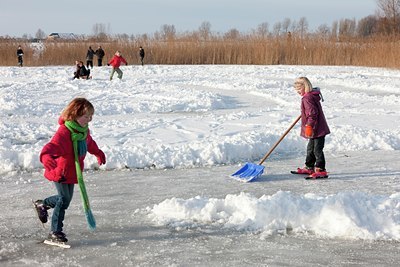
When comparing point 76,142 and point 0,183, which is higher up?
point 76,142

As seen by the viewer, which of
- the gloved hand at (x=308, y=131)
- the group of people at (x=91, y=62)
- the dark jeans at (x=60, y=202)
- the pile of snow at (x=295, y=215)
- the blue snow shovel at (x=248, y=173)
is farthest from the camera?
the group of people at (x=91, y=62)

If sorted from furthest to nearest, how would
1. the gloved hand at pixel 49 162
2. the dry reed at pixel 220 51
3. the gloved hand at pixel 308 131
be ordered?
the dry reed at pixel 220 51, the gloved hand at pixel 308 131, the gloved hand at pixel 49 162

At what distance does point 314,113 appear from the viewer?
6.36m

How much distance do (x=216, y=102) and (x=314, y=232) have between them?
896cm

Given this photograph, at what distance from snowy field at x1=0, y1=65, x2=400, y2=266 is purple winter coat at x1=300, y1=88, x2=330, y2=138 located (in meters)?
0.61

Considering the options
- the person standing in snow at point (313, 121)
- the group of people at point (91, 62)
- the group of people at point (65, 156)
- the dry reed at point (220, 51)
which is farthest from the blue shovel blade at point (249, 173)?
the dry reed at point (220, 51)

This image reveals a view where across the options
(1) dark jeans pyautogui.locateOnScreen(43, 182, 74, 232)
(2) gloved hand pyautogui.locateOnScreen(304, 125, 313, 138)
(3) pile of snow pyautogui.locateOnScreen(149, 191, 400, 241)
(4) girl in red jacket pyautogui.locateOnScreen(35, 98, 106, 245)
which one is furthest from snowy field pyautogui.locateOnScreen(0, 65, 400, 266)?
(2) gloved hand pyautogui.locateOnScreen(304, 125, 313, 138)

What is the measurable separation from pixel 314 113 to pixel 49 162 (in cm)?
349

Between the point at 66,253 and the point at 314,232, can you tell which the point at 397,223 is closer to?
the point at 314,232

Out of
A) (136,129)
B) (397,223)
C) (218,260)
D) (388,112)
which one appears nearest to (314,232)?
(397,223)

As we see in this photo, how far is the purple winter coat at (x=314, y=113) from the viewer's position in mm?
6359

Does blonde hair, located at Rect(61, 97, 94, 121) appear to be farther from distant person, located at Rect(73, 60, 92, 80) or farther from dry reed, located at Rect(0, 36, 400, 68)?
dry reed, located at Rect(0, 36, 400, 68)

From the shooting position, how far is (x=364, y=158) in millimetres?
7438

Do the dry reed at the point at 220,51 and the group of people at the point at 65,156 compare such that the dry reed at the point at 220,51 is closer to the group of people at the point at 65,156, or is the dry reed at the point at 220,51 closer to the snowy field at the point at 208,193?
the snowy field at the point at 208,193
